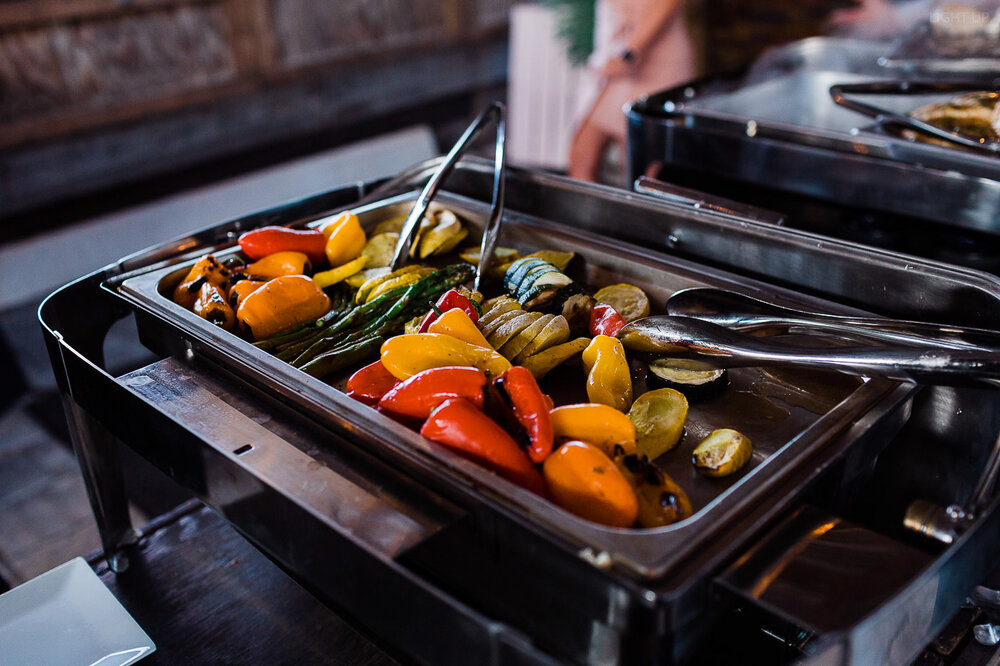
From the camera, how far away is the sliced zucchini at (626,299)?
112cm

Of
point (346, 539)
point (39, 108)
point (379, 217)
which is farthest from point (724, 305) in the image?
point (39, 108)

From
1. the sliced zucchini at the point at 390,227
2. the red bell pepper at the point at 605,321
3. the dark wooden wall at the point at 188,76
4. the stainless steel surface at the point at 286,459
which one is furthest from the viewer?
the dark wooden wall at the point at 188,76

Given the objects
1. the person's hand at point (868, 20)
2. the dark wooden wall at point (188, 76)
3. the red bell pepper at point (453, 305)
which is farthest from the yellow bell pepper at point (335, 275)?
the dark wooden wall at point (188, 76)

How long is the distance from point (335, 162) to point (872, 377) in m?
4.18

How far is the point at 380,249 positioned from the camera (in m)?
1.32

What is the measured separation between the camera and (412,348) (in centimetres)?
93

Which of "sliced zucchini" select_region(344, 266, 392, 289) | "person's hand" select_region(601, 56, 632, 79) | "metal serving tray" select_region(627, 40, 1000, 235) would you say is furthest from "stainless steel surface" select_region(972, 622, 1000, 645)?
"person's hand" select_region(601, 56, 632, 79)

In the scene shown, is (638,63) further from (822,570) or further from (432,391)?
(822,570)

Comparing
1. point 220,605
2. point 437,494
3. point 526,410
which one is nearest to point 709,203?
point 526,410

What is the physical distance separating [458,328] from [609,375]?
20 centimetres

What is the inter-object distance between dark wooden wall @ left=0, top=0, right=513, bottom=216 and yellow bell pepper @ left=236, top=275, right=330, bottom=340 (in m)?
3.04

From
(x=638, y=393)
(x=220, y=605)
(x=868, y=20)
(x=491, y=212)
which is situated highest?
(x=868, y=20)

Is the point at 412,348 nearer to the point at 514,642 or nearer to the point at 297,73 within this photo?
the point at 514,642

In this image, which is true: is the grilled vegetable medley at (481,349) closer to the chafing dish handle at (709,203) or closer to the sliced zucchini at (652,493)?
the sliced zucchini at (652,493)
